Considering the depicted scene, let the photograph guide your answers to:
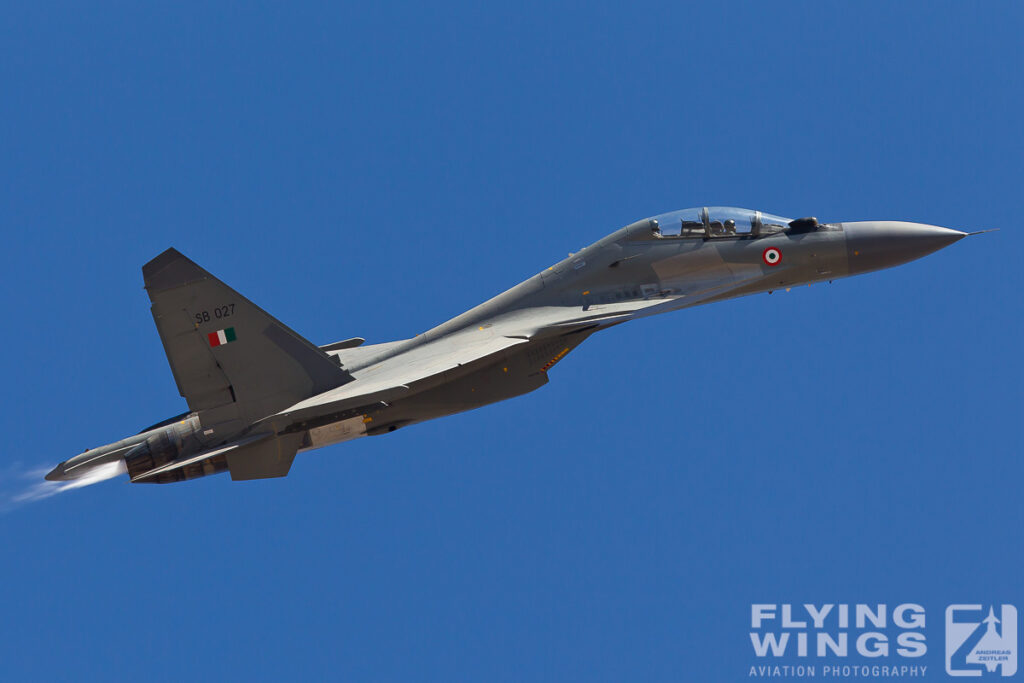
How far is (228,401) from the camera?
1795 cm

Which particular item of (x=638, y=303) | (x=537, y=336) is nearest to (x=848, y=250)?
(x=638, y=303)

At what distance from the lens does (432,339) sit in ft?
62.6

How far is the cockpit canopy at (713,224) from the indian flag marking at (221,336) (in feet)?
22.9

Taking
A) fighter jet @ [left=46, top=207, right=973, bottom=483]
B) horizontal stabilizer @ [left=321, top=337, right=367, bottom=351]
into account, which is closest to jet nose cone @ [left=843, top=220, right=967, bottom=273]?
fighter jet @ [left=46, top=207, right=973, bottom=483]

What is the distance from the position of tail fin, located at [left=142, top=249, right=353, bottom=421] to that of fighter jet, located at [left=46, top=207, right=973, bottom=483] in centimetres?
2

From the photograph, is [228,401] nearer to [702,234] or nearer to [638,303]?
[638,303]

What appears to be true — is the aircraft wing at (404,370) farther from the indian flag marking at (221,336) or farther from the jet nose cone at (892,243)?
the jet nose cone at (892,243)

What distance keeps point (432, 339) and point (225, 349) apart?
335 cm

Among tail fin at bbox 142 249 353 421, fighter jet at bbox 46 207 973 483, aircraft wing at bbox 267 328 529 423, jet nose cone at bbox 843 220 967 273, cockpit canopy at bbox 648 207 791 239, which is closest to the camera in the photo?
aircraft wing at bbox 267 328 529 423

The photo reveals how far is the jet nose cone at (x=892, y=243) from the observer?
18906mm

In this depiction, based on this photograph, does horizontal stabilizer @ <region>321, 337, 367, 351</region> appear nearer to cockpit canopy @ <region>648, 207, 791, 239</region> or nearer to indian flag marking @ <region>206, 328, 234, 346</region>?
indian flag marking @ <region>206, 328, 234, 346</region>

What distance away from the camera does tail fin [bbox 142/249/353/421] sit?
17.6 metres

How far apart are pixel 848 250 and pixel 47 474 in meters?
13.5

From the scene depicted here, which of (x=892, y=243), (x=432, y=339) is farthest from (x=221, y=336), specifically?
(x=892, y=243)
